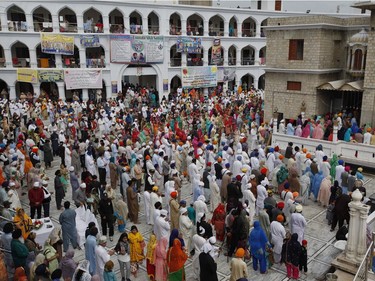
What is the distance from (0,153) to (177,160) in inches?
237

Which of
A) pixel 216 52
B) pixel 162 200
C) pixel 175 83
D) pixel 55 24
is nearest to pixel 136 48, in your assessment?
pixel 55 24

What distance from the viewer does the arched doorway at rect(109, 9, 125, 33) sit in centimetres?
2929

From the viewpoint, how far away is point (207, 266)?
275 inches

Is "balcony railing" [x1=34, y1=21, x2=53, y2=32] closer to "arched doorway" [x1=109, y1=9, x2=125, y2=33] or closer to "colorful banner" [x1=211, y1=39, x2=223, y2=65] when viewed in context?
"arched doorway" [x1=109, y1=9, x2=125, y2=33]

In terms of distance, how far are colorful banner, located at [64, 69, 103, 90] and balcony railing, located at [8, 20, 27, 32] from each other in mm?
4211

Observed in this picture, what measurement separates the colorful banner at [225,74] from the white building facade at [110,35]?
315 mm

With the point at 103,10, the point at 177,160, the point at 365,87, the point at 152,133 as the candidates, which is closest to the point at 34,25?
the point at 103,10

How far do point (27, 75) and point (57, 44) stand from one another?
3.02 meters

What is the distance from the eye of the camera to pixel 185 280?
7.89m

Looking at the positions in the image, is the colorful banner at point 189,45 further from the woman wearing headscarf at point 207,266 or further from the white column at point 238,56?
the woman wearing headscarf at point 207,266

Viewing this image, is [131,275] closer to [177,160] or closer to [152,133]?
[177,160]

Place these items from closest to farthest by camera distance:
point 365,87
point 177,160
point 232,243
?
point 232,243 → point 177,160 → point 365,87

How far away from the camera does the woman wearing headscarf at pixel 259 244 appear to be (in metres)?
7.82

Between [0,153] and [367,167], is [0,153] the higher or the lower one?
the higher one
